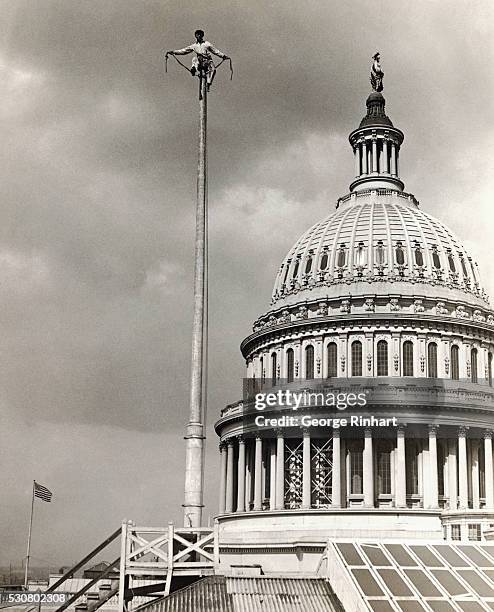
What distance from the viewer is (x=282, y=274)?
348ft

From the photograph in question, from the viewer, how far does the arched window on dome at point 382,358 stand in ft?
296

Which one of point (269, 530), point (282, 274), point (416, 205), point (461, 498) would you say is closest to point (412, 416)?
point (461, 498)

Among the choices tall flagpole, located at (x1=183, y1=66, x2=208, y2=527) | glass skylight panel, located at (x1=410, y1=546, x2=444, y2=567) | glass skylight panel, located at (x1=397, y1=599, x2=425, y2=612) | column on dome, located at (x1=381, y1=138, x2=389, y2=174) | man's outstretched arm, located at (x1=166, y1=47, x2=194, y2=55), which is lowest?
glass skylight panel, located at (x1=397, y1=599, x2=425, y2=612)

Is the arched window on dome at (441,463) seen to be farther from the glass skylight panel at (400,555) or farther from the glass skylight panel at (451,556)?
the glass skylight panel at (400,555)

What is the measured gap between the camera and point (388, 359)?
295ft

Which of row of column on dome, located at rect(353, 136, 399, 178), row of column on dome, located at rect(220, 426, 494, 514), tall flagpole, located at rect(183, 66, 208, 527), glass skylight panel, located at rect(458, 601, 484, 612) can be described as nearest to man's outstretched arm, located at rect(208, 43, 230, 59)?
tall flagpole, located at rect(183, 66, 208, 527)

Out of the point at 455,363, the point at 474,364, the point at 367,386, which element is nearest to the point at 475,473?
the point at 367,386

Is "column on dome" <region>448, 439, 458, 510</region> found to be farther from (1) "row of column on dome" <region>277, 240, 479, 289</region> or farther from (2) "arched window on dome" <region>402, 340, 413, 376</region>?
(1) "row of column on dome" <region>277, 240, 479, 289</region>

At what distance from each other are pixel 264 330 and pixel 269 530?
2747cm

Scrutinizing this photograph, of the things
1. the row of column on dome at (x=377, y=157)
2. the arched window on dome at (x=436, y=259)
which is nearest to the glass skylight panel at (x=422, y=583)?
the arched window on dome at (x=436, y=259)

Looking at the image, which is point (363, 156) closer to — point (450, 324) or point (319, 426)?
point (450, 324)

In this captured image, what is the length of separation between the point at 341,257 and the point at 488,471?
29006 mm

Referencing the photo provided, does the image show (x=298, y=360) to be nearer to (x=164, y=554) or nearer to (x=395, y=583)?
(x=164, y=554)

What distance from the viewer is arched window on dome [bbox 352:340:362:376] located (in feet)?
298
